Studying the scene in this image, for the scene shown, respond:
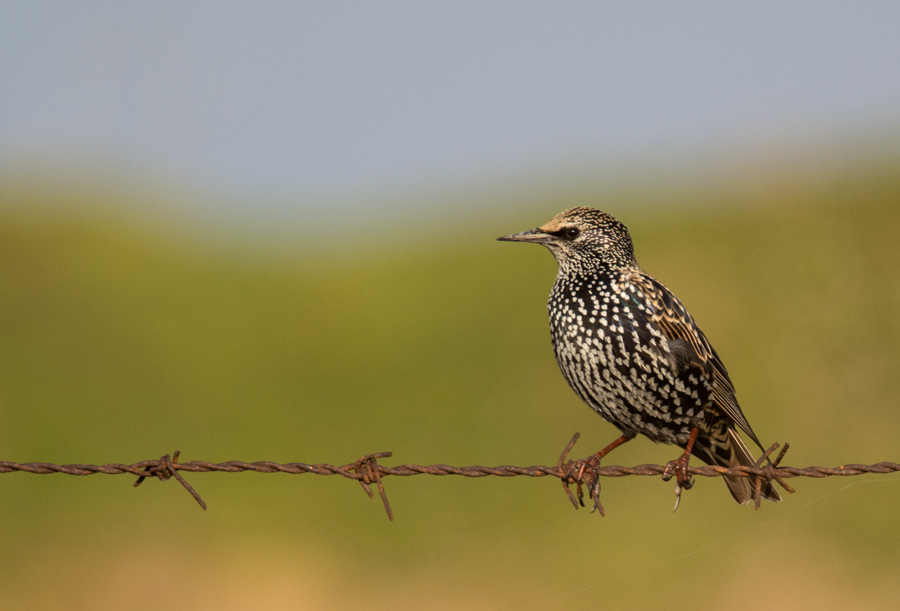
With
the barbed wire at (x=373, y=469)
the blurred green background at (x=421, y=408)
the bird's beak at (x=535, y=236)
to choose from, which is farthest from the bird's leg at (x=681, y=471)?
the blurred green background at (x=421, y=408)

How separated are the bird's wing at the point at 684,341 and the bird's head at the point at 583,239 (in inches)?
10.8

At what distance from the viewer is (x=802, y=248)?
15602 millimetres

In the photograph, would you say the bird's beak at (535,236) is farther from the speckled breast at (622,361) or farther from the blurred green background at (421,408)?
the blurred green background at (421,408)

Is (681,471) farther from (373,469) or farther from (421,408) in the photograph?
(421,408)

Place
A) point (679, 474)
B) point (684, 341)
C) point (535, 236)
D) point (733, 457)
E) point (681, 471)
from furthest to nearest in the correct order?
point (733, 457), point (535, 236), point (684, 341), point (679, 474), point (681, 471)

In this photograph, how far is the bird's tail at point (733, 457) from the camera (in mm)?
5621

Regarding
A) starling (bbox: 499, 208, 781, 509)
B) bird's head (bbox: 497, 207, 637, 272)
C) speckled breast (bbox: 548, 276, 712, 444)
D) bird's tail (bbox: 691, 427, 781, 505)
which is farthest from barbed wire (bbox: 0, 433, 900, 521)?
bird's head (bbox: 497, 207, 637, 272)

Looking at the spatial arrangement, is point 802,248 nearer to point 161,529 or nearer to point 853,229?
point 853,229

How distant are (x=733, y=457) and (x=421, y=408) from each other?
829cm

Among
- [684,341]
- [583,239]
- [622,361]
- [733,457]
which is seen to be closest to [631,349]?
[622,361]

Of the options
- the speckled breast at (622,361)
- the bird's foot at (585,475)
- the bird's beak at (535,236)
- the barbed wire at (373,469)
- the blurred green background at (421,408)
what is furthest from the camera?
the blurred green background at (421,408)

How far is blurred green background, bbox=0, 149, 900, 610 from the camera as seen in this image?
36.3 ft

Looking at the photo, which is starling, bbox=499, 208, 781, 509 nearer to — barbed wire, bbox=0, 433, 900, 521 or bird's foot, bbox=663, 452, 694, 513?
bird's foot, bbox=663, 452, 694, 513

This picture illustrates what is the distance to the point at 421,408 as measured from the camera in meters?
13.8
